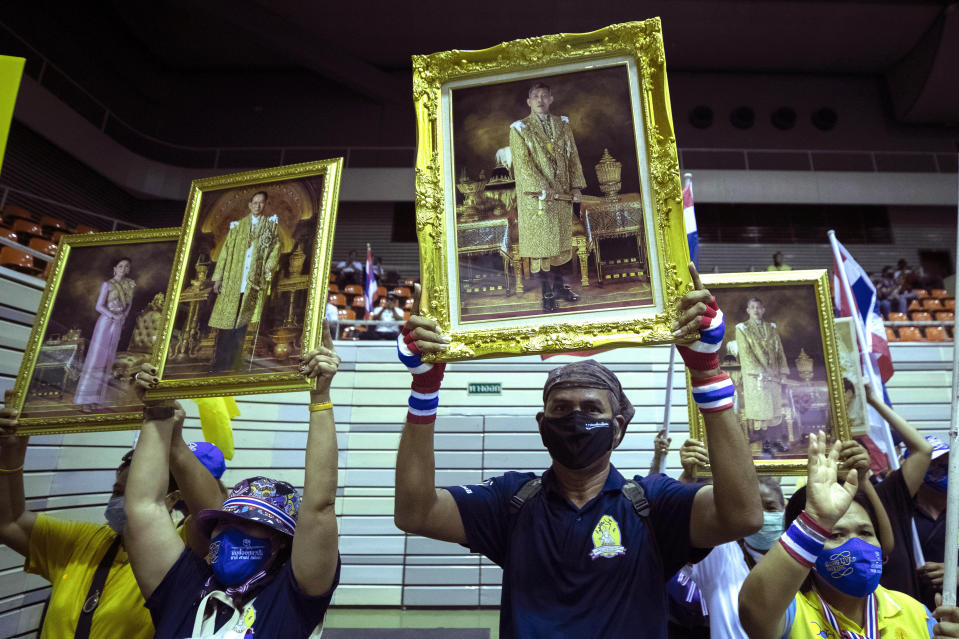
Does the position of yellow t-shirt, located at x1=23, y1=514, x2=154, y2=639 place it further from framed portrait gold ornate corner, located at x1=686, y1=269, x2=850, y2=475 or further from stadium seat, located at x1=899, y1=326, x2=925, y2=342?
stadium seat, located at x1=899, y1=326, x2=925, y2=342

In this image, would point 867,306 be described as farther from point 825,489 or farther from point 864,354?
point 825,489

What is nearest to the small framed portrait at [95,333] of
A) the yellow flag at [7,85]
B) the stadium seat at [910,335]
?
the yellow flag at [7,85]

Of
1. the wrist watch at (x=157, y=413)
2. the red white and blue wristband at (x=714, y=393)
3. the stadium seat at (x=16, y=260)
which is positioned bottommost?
the wrist watch at (x=157, y=413)

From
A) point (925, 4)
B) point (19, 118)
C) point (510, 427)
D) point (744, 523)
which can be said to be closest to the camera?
point (744, 523)

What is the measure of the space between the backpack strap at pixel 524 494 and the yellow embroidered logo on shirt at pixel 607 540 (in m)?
0.27

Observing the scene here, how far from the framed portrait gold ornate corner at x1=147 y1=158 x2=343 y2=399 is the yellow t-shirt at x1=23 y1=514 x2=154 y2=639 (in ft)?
3.20

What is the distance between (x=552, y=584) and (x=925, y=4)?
1836cm

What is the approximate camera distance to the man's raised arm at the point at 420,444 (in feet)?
6.43

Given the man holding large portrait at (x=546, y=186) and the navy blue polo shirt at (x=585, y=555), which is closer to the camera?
the navy blue polo shirt at (x=585, y=555)

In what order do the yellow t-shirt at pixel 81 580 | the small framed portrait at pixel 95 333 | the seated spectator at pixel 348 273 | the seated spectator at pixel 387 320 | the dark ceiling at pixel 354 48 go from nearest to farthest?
1. the yellow t-shirt at pixel 81 580
2. the small framed portrait at pixel 95 333
3. the seated spectator at pixel 387 320
4. the seated spectator at pixel 348 273
5. the dark ceiling at pixel 354 48

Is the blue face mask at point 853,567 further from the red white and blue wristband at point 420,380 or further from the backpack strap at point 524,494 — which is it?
the red white and blue wristband at point 420,380

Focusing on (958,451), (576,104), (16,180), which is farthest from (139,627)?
(16,180)

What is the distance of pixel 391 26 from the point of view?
1505cm

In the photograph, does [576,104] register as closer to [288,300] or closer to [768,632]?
[288,300]
